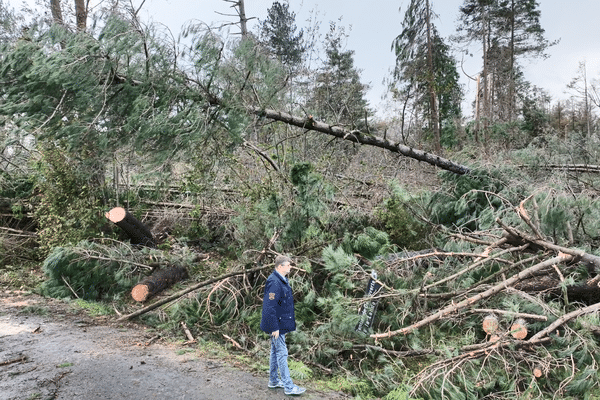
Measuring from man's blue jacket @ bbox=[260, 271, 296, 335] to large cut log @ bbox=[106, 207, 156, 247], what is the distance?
4588 mm

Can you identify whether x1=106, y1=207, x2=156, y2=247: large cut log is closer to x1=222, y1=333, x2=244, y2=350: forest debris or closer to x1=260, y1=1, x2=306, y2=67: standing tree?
x1=222, y1=333, x2=244, y2=350: forest debris

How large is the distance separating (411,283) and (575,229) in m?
2.27

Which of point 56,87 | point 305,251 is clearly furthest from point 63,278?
point 305,251

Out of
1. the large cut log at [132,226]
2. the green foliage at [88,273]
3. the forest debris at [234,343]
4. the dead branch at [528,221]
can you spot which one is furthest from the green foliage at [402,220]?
the large cut log at [132,226]

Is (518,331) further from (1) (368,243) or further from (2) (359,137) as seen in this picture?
(2) (359,137)

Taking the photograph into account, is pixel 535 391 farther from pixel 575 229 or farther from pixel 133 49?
pixel 133 49

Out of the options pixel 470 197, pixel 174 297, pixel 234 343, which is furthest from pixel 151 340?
pixel 470 197

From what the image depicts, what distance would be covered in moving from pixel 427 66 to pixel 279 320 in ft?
47.4

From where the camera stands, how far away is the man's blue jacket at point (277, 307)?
330 centimetres

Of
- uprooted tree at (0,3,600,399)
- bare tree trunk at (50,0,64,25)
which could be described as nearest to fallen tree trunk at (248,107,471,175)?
uprooted tree at (0,3,600,399)

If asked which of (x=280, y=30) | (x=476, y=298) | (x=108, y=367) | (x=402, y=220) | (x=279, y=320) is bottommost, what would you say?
(x=108, y=367)

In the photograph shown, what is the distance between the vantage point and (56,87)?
453 centimetres

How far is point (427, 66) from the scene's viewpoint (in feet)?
51.1

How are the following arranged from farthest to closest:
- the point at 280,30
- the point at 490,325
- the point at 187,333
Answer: the point at 280,30
the point at 187,333
the point at 490,325
